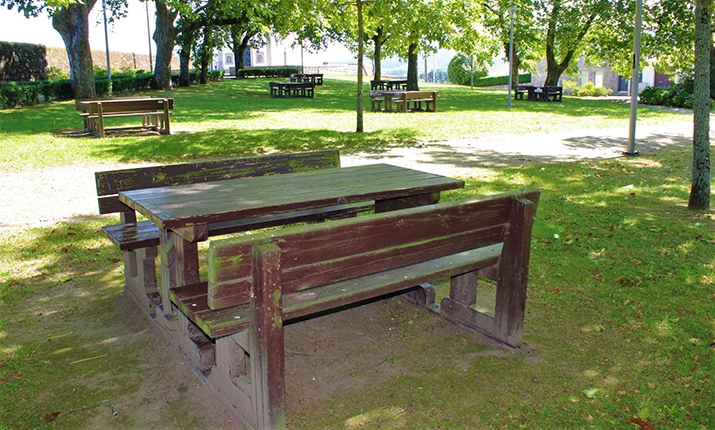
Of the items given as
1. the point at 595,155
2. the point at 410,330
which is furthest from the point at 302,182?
the point at 595,155

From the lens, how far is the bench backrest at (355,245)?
2484mm

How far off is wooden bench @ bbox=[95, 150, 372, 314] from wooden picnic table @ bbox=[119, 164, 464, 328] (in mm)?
309

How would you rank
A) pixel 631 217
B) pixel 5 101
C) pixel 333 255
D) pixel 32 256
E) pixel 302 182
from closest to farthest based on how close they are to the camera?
pixel 333 255, pixel 302 182, pixel 32 256, pixel 631 217, pixel 5 101

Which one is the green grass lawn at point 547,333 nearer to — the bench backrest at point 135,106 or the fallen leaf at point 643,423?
the fallen leaf at point 643,423

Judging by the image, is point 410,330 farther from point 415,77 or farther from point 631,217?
point 415,77

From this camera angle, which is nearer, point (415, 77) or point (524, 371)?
point (524, 371)

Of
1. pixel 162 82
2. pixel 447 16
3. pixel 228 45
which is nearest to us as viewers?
pixel 447 16

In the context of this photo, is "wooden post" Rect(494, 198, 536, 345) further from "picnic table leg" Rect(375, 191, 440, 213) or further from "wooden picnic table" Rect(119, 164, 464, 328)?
"picnic table leg" Rect(375, 191, 440, 213)

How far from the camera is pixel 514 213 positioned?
3.40 metres

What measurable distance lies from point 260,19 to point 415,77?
298 inches

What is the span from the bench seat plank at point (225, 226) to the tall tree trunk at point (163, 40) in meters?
25.7

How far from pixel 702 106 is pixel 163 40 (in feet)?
85.4

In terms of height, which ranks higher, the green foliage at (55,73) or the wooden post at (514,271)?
the green foliage at (55,73)

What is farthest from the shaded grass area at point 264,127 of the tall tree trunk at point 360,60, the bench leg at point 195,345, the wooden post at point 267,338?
the wooden post at point 267,338
